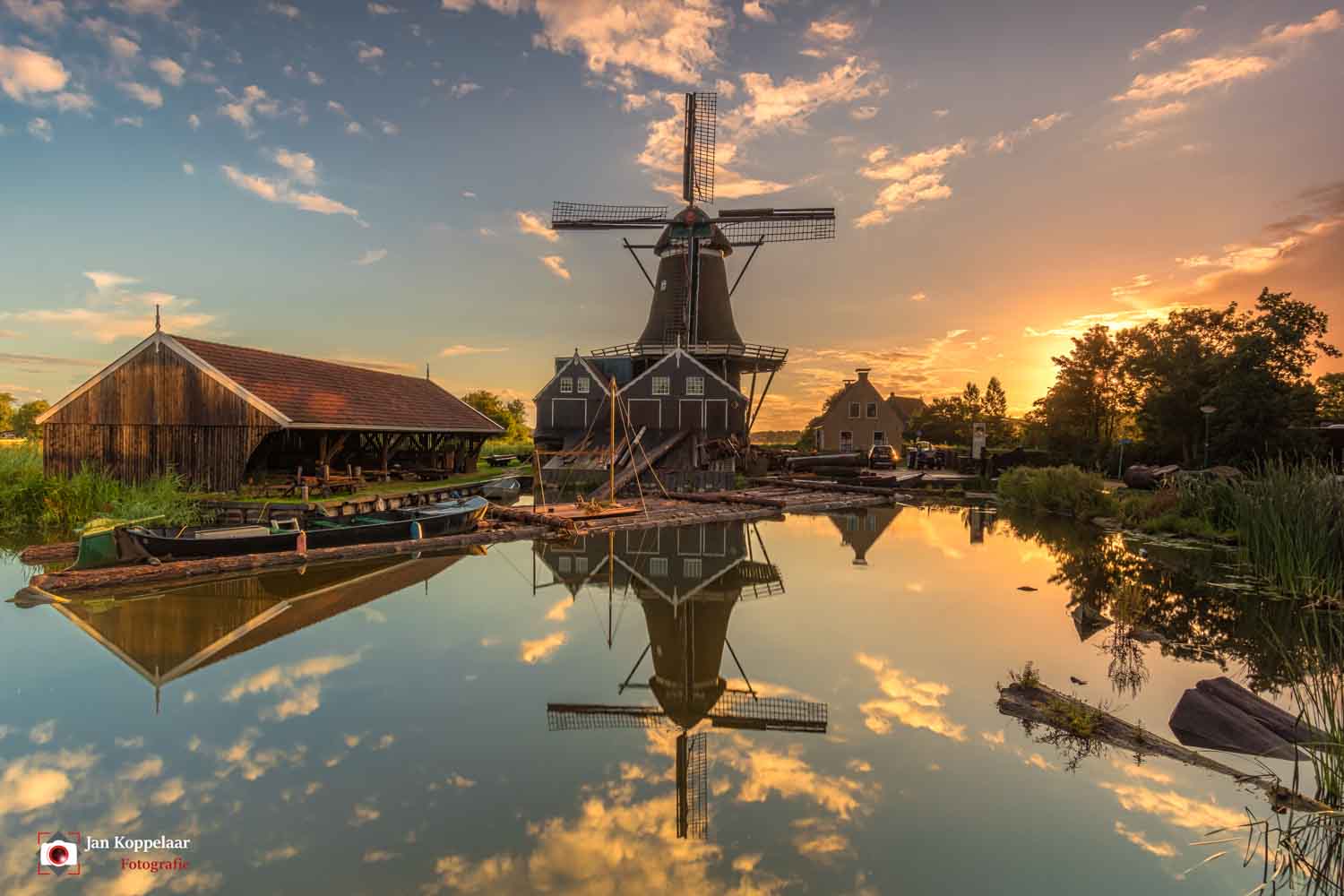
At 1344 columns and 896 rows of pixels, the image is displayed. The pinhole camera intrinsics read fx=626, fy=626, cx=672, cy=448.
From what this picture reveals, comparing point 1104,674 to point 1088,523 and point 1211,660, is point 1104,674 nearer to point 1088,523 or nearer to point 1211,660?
point 1211,660

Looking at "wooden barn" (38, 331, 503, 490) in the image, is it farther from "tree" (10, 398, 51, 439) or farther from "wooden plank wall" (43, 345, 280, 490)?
"tree" (10, 398, 51, 439)

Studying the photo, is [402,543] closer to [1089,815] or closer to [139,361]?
[139,361]

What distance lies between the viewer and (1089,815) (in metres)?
5.34

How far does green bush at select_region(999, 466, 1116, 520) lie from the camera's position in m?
23.8

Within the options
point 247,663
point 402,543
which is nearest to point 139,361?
point 402,543

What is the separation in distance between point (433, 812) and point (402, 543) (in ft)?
38.9

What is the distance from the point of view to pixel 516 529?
1922cm

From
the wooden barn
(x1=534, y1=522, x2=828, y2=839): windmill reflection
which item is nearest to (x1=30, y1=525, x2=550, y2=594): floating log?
(x1=534, y1=522, x2=828, y2=839): windmill reflection

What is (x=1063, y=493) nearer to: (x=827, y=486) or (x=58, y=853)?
(x=827, y=486)

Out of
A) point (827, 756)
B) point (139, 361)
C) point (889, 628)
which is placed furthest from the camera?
point (139, 361)

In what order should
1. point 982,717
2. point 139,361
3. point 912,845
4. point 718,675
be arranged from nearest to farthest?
1. point 912,845
2. point 982,717
3. point 718,675
4. point 139,361

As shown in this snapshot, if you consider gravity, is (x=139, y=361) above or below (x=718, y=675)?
above

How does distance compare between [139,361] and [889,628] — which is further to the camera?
[139,361]

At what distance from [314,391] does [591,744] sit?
20.5 m
